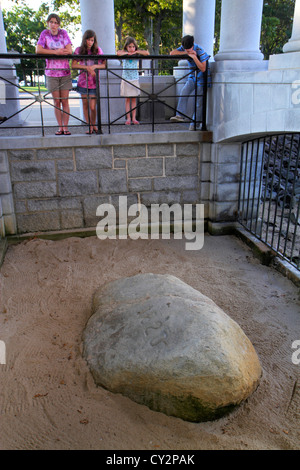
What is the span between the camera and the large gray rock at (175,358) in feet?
9.66

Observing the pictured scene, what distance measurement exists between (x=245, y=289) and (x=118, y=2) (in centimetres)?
1819

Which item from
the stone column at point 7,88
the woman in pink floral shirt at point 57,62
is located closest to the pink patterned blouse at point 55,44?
the woman in pink floral shirt at point 57,62

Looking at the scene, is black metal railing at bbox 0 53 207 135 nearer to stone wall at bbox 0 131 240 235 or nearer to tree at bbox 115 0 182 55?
stone wall at bbox 0 131 240 235

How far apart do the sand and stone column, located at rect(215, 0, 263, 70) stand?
9.07 feet

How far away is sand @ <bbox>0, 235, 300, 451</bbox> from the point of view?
2.87 m

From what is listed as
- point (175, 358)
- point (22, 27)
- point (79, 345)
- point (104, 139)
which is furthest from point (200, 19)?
point (22, 27)

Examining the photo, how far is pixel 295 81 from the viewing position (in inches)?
175

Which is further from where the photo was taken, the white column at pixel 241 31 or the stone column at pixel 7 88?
the stone column at pixel 7 88

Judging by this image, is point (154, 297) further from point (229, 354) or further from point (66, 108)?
point (66, 108)

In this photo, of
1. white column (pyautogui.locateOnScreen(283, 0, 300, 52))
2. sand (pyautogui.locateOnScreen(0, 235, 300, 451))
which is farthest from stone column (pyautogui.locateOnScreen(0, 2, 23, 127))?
white column (pyautogui.locateOnScreen(283, 0, 300, 52))

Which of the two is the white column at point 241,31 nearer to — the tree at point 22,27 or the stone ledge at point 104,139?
the stone ledge at point 104,139

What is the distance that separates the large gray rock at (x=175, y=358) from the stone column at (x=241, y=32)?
4025 mm

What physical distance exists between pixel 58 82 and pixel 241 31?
9.35ft

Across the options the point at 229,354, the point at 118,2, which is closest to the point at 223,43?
the point at 229,354
